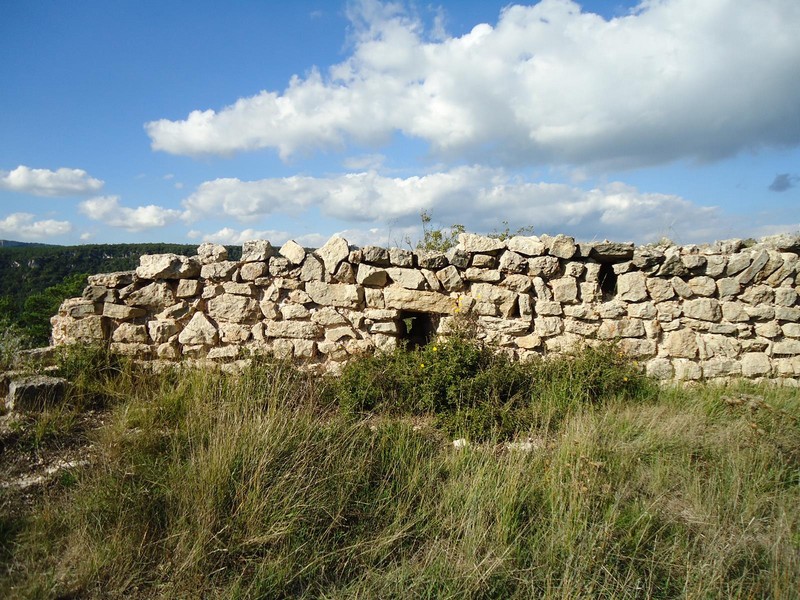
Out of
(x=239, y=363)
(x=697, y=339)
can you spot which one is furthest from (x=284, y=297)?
(x=697, y=339)

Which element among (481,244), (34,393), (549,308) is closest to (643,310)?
(549,308)

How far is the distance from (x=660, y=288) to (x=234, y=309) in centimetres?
530

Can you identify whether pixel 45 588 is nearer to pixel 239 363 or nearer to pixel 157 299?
pixel 239 363

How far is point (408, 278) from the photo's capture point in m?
6.16

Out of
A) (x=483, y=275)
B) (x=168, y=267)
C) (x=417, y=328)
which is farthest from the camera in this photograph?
(x=417, y=328)

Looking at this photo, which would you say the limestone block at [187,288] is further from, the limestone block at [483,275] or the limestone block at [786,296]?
the limestone block at [786,296]

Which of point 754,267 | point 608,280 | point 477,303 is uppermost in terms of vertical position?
point 754,267

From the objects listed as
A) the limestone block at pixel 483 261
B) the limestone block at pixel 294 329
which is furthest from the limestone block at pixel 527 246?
the limestone block at pixel 294 329

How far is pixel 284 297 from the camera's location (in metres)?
6.34

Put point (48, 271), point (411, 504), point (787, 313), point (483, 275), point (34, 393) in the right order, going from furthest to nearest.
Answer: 1. point (48, 271)
2. point (483, 275)
3. point (787, 313)
4. point (34, 393)
5. point (411, 504)

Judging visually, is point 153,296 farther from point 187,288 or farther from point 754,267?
point 754,267

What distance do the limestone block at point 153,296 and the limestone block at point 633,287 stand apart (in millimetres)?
5698

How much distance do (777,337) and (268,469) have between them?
6.09 m

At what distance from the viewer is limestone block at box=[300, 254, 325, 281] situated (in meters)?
6.20
